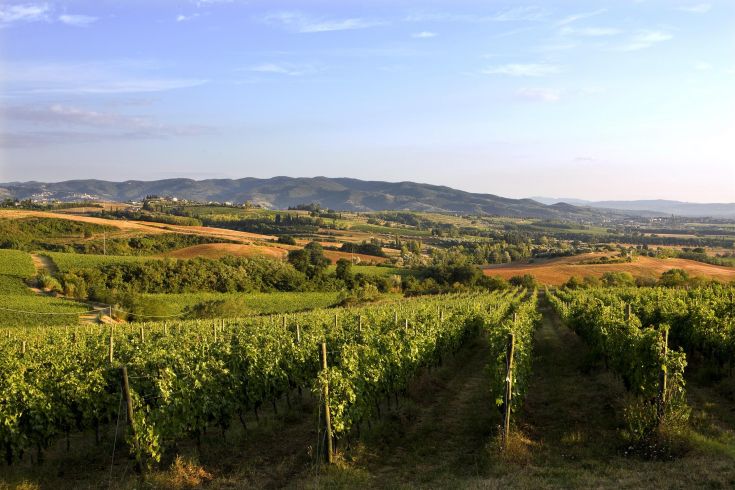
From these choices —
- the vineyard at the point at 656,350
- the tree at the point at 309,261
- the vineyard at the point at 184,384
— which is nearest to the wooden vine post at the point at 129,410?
the vineyard at the point at 184,384

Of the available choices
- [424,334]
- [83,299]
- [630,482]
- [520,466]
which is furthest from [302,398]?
[83,299]

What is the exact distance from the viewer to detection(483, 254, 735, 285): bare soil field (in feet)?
248

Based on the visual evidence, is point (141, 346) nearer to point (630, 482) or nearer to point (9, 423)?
point (9, 423)

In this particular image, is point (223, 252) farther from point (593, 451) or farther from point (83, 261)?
point (593, 451)

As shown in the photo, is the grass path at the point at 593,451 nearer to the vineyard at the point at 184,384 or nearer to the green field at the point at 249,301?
the vineyard at the point at 184,384

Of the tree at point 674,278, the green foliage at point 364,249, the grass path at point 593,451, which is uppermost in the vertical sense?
the grass path at point 593,451

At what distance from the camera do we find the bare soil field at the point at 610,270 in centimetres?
7562

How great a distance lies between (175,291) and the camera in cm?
5884

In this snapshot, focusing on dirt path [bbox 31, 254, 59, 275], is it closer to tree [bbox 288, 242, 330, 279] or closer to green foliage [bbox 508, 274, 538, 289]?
tree [bbox 288, 242, 330, 279]

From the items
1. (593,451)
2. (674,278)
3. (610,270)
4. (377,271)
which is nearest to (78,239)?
(377,271)

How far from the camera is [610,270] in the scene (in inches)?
3071

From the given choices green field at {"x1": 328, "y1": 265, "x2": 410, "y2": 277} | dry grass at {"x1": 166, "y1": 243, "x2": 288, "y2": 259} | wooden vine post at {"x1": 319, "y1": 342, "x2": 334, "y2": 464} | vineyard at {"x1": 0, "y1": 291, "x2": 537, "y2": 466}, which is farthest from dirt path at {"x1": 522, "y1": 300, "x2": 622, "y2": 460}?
dry grass at {"x1": 166, "y1": 243, "x2": 288, "y2": 259}

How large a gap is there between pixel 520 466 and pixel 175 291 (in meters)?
55.3

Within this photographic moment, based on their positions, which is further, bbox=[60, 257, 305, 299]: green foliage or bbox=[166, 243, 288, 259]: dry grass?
bbox=[166, 243, 288, 259]: dry grass
